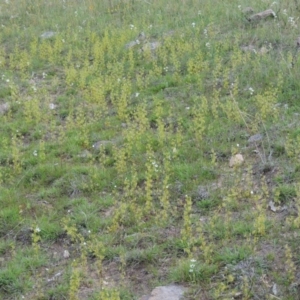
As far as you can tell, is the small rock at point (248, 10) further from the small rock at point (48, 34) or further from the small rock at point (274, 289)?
the small rock at point (274, 289)

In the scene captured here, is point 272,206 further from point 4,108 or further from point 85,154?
point 4,108

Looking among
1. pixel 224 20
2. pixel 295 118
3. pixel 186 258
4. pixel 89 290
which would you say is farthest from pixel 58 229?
pixel 224 20

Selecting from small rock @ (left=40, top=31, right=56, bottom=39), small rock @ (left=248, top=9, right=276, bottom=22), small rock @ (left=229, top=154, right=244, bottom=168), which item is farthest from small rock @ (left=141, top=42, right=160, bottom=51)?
small rock @ (left=229, top=154, right=244, bottom=168)

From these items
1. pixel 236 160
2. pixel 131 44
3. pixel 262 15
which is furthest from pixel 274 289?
pixel 262 15

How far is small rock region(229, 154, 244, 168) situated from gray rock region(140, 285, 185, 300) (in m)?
1.76

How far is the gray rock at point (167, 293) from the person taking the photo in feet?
13.5

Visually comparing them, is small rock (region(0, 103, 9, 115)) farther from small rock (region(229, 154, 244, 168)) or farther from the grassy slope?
small rock (region(229, 154, 244, 168))

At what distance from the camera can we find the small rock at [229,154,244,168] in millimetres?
5626

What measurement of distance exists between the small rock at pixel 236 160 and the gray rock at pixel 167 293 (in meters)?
1.76

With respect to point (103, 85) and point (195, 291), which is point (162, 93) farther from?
point (195, 291)

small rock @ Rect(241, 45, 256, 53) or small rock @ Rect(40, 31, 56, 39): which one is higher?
small rock @ Rect(241, 45, 256, 53)

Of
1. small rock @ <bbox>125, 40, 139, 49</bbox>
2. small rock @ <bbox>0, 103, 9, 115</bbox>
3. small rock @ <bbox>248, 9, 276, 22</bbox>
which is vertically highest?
small rock @ <bbox>248, 9, 276, 22</bbox>

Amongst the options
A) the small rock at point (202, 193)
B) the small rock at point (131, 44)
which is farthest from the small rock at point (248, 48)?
the small rock at point (202, 193)

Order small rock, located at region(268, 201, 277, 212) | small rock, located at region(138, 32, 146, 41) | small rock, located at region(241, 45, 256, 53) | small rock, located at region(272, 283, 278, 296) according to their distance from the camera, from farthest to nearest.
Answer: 1. small rock, located at region(138, 32, 146, 41)
2. small rock, located at region(241, 45, 256, 53)
3. small rock, located at region(268, 201, 277, 212)
4. small rock, located at region(272, 283, 278, 296)
